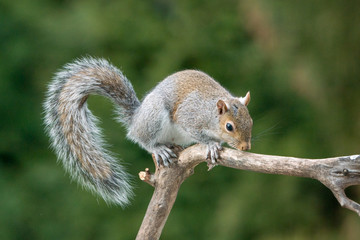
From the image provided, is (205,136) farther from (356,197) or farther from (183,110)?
(356,197)

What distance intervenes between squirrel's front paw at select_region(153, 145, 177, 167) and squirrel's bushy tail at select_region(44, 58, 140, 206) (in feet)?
0.71

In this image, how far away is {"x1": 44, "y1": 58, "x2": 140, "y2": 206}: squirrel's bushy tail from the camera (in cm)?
253

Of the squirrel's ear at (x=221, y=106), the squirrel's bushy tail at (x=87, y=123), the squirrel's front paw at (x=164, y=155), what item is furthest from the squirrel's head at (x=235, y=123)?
the squirrel's bushy tail at (x=87, y=123)

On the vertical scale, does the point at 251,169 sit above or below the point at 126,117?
below

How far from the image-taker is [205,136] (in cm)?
246

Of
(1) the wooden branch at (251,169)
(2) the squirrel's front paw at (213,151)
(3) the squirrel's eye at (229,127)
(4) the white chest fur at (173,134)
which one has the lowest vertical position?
(1) the wooden branch at (251,169)

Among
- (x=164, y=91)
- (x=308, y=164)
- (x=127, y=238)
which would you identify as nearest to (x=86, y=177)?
(x=164, y=91)

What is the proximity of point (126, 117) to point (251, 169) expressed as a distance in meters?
0.98

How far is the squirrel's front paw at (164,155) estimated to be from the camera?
2.42 m

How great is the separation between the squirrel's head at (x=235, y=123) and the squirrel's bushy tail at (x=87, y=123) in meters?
0.56

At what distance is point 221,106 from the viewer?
7.64 feet

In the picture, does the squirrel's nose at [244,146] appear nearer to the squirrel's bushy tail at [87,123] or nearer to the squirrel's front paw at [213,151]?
the squirrel's front paw at [213,151]

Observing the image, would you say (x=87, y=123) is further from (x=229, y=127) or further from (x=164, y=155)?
(x=229, y=127)

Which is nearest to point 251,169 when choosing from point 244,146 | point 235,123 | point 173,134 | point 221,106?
point 244,146
